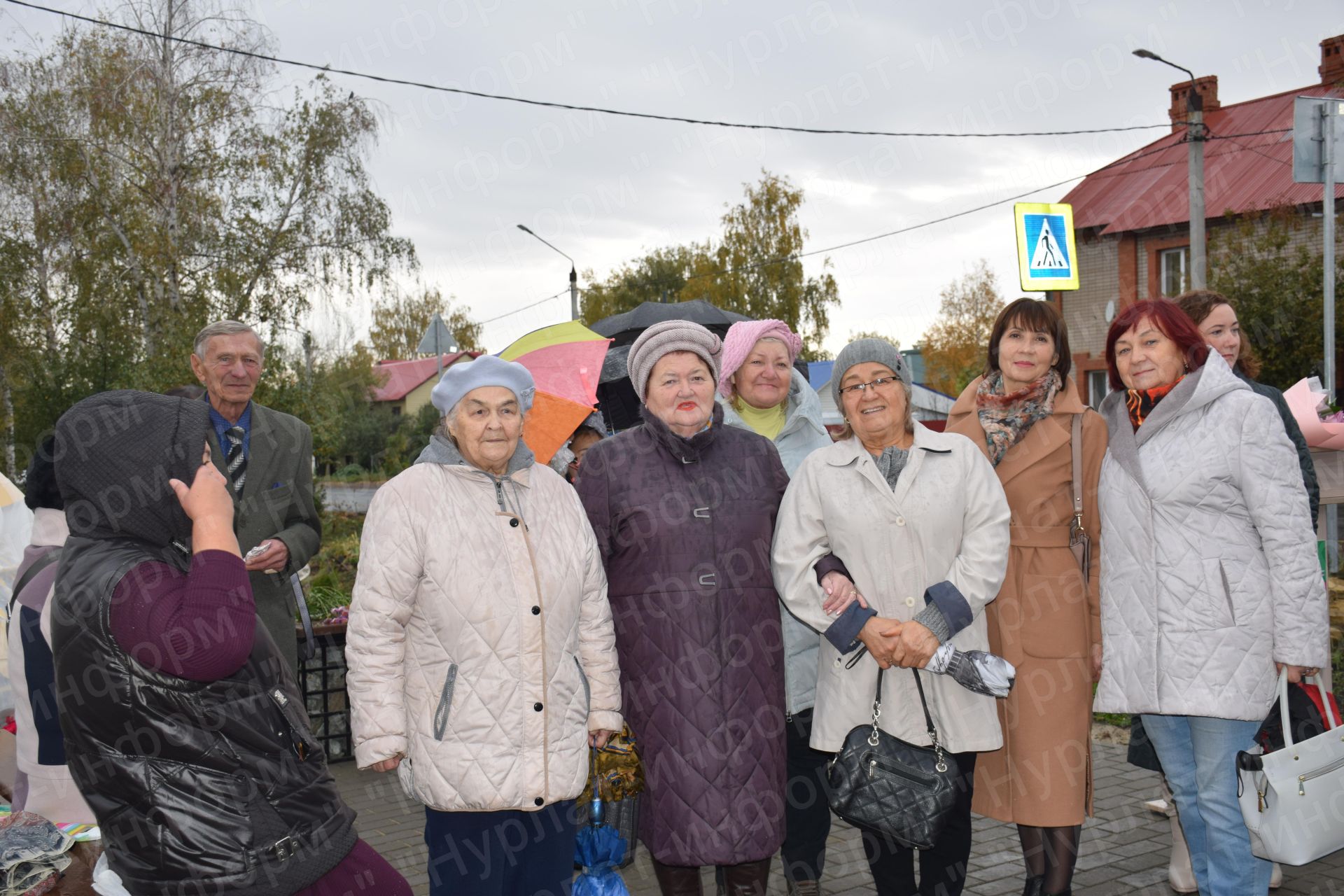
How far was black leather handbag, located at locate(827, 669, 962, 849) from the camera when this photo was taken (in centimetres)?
325

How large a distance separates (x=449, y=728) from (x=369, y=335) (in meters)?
68.7

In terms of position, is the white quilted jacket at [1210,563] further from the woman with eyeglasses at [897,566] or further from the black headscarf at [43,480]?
the black headscarf at [43,480]

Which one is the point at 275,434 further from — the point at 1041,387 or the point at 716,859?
the point at 1041,387

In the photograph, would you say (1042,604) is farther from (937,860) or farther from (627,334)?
(627,334)

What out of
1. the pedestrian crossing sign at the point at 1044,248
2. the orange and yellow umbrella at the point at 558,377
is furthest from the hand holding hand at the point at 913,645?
the pedestrian crossing sign at the point at 1044,248

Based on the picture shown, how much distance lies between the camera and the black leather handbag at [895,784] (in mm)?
3254

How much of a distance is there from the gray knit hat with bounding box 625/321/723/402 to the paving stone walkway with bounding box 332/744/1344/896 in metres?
2.23

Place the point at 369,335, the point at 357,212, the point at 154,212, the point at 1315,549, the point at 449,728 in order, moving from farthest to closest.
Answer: the point at 369,335 < the point at 357,212 < the point at 154,212 < the point at 1315,549 < the point at 449,728

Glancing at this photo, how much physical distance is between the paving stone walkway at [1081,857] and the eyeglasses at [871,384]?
2151 mm

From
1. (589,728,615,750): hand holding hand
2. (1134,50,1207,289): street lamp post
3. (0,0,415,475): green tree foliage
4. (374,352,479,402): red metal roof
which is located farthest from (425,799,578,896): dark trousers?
(374,352,479,402): red metal roof

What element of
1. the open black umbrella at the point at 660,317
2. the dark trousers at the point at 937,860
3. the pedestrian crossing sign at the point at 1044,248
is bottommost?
the dark trousers at the point at 937,860

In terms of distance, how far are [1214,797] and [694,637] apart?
1744 mm

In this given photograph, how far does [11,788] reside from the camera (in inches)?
179

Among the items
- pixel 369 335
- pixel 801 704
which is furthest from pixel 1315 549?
pixel 369 335
